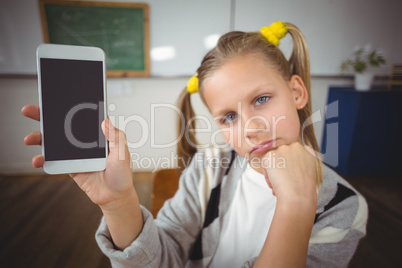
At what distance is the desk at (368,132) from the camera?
7.39 feet

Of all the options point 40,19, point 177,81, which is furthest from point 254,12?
point 40,19

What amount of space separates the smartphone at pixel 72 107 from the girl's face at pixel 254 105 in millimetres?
284

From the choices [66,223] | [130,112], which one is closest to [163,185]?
[66,223]

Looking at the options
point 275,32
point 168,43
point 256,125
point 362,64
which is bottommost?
point 256,125

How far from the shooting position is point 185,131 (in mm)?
871

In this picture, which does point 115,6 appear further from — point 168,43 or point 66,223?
point 66,223

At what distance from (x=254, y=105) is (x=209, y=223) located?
1.11 feet

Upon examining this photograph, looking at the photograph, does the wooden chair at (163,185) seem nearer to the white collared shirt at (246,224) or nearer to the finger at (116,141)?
the white collared shirt at (246,224)

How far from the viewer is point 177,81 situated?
241cm

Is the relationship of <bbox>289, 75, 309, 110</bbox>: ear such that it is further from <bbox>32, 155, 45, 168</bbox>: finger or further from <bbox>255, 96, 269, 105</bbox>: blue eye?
<bbox>32, 155, 45, 168</bbox>: finger

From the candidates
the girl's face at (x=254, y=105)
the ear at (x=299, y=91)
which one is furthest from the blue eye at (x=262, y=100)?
the ear at (x=299, y=91)

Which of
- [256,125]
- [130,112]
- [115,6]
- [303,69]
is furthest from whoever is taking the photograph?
[130,112]

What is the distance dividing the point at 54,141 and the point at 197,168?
40 cm

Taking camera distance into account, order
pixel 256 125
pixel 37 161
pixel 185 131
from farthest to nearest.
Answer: pixel 185 131
pixel 256 125
pixel 37 161
